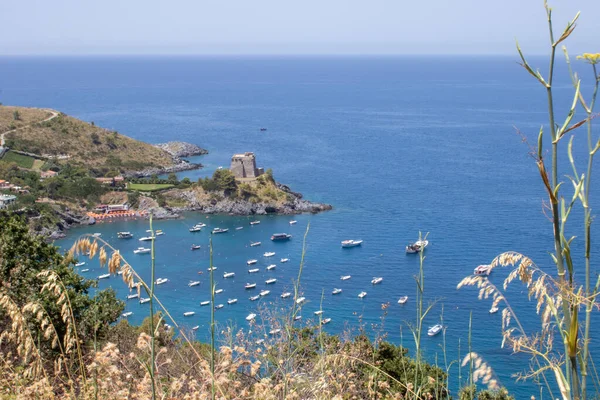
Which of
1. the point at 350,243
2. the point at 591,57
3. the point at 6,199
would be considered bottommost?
the point at 350,243

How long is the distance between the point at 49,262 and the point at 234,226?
80.6 ft

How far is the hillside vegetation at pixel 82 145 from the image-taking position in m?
44.8

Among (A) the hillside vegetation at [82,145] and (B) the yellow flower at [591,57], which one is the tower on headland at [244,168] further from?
(B) the yellow flower at [591,57]

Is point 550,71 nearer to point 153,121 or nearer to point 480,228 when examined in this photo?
point 480,228

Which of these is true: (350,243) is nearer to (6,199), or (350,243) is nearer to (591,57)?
(6,199)

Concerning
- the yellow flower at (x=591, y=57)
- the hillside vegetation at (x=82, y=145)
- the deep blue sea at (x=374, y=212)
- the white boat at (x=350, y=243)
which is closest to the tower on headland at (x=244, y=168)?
the deep blue sea at (x=374, y=212)

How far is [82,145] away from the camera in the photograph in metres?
46.9

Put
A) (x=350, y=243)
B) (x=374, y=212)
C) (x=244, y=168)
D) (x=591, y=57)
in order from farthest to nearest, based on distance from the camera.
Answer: (x=244, y=168), (x=374, y=212), (x=350, y=243), (x=591, y=57)

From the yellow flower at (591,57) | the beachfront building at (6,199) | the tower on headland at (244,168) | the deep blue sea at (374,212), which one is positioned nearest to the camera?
the yellow flower at (591,57)

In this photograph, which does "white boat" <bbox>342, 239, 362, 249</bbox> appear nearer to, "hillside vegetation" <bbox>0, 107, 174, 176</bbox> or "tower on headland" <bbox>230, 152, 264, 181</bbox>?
"tower on headland" <bbox>230, 152, 264, 181</bbox>

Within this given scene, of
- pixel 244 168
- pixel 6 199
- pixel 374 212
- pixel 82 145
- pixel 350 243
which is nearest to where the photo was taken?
pixel 350 243

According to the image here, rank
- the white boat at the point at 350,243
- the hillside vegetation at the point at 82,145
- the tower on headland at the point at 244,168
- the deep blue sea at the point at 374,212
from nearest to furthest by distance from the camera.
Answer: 1. the deep blue sea at the point at 374,212
2. the white boat at the point at 350,243
3. the tower on headland at the point at 244,168
4. the hillside vegetation at the point at 82,145

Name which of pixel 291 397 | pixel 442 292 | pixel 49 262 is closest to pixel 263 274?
pixel 442 292

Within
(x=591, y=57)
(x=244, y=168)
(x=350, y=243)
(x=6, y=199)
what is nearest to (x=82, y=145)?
(x=6, y=199)
